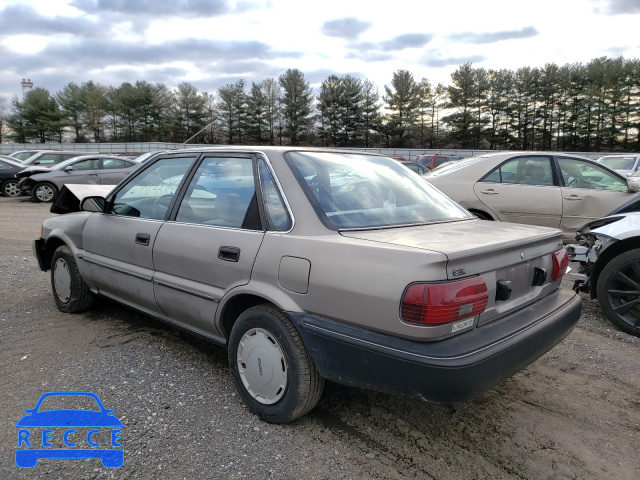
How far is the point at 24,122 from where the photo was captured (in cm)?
5322

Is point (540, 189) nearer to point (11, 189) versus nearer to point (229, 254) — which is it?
point (229, 254)

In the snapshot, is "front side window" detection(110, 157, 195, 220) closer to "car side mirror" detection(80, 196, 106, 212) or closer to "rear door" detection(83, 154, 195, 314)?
"rear door" detection(83, 154, 195, 314)

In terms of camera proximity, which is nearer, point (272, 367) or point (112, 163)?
point (272, 367)

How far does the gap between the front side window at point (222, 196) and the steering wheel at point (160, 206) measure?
187mm

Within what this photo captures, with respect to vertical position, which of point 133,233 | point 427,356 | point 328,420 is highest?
point 133,233

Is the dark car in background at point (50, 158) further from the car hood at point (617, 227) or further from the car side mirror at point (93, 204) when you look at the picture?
the car hood at point (617, 227)

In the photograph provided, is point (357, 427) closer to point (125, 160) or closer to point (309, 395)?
point (309, 395)

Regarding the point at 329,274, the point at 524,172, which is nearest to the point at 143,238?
the point at 329,274

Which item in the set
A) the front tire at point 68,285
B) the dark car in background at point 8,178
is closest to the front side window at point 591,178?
the front tire at point 68,285

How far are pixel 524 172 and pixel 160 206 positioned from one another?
17.6 ft

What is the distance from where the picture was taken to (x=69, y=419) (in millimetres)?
2660

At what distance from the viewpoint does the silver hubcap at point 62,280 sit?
4301 mm

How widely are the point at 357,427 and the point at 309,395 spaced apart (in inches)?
16.0

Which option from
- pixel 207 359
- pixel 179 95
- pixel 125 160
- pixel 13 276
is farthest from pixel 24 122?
pixel 207 359
